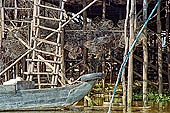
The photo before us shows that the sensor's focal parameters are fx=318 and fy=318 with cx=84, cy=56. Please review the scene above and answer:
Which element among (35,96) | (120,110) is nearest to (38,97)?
(35,96)

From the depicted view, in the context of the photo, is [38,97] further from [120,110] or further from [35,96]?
[120,110]

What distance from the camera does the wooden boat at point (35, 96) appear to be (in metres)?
10.4

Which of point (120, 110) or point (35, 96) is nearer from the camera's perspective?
point (35, 96)

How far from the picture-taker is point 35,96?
10.4 meters

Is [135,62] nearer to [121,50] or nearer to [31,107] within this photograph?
[121,50]

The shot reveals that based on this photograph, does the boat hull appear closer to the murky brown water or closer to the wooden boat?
the wooden boat

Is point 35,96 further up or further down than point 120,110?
further up

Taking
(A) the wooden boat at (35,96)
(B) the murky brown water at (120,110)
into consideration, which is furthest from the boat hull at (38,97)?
(B) the murky brown water at (120,110)

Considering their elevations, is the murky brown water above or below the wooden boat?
below

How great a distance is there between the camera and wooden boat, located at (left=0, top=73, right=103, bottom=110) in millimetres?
10367

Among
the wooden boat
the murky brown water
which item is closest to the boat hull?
the wooden boat

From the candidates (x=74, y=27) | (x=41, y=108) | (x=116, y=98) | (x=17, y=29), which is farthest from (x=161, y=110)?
(x=17, y=29)

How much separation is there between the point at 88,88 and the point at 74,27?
4580 mm

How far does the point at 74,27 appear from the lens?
14133 millimetres
